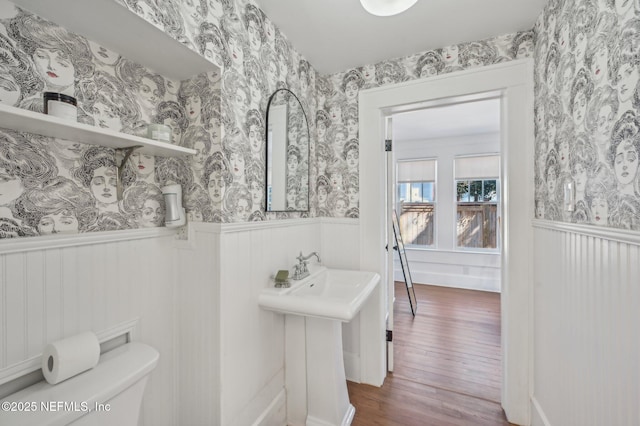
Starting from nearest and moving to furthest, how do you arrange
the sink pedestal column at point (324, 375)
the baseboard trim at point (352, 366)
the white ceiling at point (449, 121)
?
the sink pedestal column at point (324, 375) < the baseboard trim at point (352, 366) < the white ceiling at point (449, 121)

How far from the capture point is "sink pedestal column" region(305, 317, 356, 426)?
159cm

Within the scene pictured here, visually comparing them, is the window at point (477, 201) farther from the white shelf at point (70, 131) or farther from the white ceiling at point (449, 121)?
the white shelf at point (70, 131)

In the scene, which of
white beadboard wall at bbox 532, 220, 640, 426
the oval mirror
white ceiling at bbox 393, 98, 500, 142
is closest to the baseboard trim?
white beadboard wall at bbox 532, 220, 640, 426

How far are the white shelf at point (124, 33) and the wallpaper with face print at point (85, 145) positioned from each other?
38 mm

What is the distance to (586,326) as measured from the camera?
43.5 inches

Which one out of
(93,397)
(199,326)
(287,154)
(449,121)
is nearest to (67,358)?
(93,397)

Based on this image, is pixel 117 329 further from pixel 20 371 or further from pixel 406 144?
pixel 406 144

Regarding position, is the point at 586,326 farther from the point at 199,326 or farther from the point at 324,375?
the point at 199,326

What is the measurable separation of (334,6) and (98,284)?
1.79 metres

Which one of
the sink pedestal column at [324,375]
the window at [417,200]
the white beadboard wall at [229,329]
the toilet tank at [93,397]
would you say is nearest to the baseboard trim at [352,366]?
the sink pedestal column at [324,375]

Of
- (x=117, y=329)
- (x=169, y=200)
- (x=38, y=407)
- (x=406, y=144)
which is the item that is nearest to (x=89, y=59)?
(x=169, y=200)

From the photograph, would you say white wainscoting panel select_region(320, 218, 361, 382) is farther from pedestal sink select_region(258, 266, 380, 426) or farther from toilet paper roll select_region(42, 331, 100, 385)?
toilet paper roll select_region(42, 331, 100, 385)

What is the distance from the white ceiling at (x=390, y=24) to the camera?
4.88ft

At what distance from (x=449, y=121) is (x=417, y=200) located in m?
1.56
